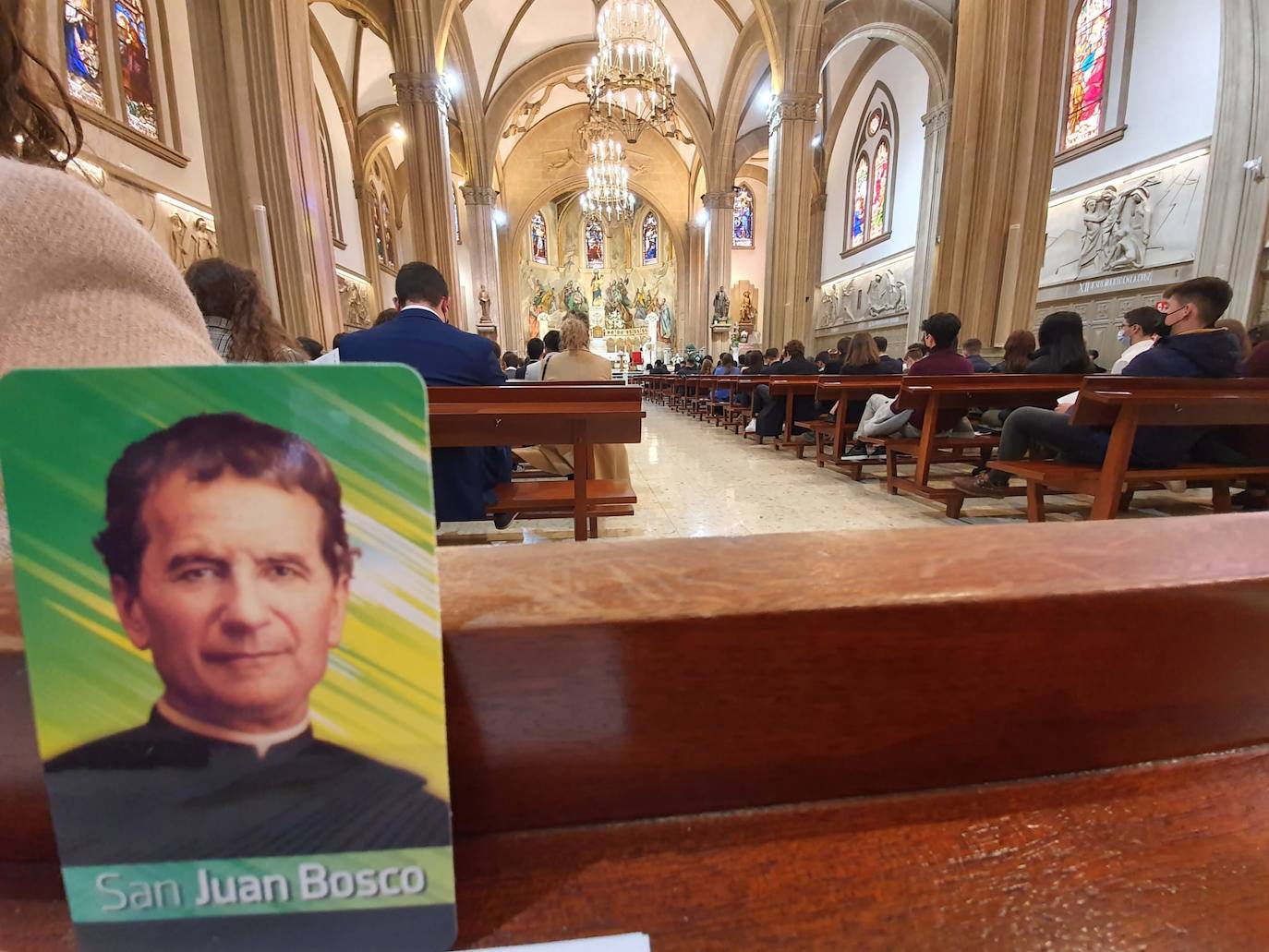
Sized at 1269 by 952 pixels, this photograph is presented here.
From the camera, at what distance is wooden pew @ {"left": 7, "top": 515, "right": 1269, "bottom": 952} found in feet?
1.12

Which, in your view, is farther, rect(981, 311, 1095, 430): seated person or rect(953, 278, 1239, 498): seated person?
rect(981, 311, 1095, 430): seated person

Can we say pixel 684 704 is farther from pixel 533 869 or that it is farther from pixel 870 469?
pixel 870 469

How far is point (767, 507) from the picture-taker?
124 inches

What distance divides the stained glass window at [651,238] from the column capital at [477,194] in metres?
10.9

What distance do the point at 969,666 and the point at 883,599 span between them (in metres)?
0.10

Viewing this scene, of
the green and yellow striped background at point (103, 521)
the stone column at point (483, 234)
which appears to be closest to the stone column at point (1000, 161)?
the green and yellow striped background at point (103, 521)

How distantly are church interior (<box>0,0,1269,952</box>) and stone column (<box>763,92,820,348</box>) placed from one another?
0.06 metres

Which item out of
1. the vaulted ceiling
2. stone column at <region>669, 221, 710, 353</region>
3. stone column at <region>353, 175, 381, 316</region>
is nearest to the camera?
the vaulted ceiling

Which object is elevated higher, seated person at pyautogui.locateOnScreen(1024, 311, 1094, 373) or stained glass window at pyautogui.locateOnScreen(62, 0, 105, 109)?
stained glass window at pyautogui.locateOnScreen(62, 0, 105, 109)

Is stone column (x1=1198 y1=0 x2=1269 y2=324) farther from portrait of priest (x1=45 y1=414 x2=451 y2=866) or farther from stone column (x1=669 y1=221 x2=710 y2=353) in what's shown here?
stone column (x1=669 y1=221 x2=710 y2=353)

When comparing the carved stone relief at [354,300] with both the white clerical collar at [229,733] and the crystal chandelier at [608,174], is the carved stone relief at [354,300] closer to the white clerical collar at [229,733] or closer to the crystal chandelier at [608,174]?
the crystal chandelier at [608,174]

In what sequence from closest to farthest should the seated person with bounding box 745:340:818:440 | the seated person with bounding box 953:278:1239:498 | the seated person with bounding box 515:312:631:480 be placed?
1. the seated person with bounding box 953:278:1239:498
2. the seated person with bounding box 515:312:631:480
3. the seated person with bounding box 745:340:818:440

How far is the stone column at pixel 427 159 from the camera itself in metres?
8.49

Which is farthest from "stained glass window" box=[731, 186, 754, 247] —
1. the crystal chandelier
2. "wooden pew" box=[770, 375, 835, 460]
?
"wooden pew" box=[770, 375, 835, 460]
